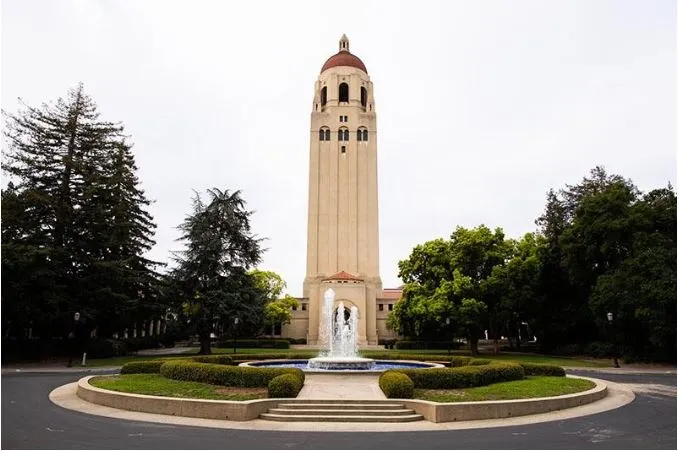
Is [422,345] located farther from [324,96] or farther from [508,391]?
[508,391]

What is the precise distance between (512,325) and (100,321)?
114 ft

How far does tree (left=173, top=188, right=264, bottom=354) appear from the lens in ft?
118

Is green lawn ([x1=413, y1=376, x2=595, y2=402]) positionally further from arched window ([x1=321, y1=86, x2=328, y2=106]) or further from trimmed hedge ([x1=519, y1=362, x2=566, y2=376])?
arched window ([x1=321, y1=86, x2=328, y2=106])

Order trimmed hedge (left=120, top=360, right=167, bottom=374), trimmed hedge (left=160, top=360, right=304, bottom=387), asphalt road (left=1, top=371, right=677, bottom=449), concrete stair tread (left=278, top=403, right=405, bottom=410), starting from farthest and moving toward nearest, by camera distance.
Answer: trimmed hedge (left=120, top=360, right=167, bottom=374) < trimmed hedge (left=160, top=360, right=304, bottom=387) < concrete stair tread (left=278, top=403, right=405, bottom=410) < asphalt road (left=1, top=371, right=677, bottom=449)

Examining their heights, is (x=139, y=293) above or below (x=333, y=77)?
below

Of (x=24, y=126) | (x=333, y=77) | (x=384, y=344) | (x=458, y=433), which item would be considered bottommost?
(x=384, y=344)

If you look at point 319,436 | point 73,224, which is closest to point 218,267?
point 73,224

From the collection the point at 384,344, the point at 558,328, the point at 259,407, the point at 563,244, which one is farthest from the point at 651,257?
the point at 384,344

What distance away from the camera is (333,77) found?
59.2m

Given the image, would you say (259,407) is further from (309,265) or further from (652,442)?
(309,265)

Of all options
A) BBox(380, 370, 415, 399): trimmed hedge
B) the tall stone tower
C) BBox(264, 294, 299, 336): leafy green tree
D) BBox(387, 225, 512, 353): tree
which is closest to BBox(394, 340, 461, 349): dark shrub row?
the tall stone tower

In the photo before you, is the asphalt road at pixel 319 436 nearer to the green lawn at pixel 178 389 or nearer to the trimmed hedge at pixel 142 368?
the green lawn at pixel 178 389

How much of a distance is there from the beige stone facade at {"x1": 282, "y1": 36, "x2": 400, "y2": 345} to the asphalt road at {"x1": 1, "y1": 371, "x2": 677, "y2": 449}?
1548 inches

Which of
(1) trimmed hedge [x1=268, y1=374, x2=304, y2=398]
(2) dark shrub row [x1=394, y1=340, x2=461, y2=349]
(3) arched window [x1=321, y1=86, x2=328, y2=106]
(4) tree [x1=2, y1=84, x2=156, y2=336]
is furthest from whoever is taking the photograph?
(3) arched window [x1=321, y1=86, x2=328, y2=106]
